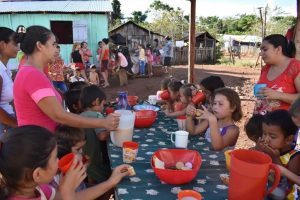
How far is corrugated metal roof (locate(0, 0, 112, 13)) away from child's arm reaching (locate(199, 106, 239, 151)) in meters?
11.1

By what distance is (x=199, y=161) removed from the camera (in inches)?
70.2

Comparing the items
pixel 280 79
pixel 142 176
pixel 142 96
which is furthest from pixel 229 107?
pixel 142 96

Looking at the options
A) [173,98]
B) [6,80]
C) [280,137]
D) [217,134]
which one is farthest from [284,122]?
[6,80]

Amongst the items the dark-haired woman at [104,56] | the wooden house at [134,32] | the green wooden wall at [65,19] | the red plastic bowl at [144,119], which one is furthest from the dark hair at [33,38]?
the wooden house at [134,32]

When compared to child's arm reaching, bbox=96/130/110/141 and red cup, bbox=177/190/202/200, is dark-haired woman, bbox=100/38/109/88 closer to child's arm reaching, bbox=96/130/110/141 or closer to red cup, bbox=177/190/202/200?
child's arm reaching, bbox=96/130/110/141

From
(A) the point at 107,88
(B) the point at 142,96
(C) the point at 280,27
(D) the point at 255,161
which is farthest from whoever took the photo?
(C) the point at 280,27

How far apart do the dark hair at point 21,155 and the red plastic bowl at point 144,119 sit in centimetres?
159

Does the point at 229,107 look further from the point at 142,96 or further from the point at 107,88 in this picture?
the point at 107,88

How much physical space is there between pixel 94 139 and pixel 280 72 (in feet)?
5.58

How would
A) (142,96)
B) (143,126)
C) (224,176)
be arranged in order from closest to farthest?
(224,176)
(143,126)
(142,96)

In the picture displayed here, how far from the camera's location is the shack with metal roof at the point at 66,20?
12430 mm

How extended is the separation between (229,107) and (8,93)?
6.15ft

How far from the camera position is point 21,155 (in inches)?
47.7

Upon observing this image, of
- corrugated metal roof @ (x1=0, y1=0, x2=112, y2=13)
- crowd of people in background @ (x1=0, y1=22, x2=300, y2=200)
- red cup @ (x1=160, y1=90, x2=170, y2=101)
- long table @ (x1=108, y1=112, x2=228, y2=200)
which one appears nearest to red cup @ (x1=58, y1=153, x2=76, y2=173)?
crowd of people in background @ (x1=0, y1=22, x2=300, y2=200)
